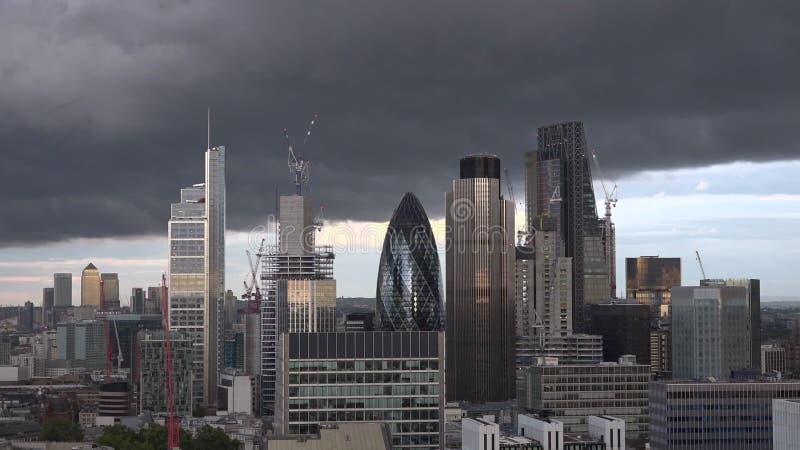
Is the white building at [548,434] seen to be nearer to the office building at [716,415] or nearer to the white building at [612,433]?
the white building at [612,433]

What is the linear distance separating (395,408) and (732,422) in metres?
53.6

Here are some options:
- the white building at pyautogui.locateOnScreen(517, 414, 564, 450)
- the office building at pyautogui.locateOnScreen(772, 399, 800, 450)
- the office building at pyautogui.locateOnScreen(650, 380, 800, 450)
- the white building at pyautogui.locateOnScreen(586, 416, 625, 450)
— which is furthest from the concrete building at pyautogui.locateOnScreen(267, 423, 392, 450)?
the office building at pyautogui.locateOnScreen(650, 380, 800, 450)

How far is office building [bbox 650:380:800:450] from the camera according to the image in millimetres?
174000

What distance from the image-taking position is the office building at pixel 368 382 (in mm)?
148250

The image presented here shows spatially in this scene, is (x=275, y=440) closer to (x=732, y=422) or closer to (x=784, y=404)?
(x=784, y=404)

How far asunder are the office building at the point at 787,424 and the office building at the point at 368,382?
1525 inches

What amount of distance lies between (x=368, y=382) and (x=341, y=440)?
1057 inches

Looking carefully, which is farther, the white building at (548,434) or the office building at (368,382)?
the white building at (548,434)

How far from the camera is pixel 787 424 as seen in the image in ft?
419

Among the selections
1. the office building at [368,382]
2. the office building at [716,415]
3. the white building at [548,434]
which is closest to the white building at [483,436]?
the white building at [548,434]

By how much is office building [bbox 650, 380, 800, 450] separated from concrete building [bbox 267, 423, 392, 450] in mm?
60421

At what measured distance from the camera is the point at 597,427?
6801 inches

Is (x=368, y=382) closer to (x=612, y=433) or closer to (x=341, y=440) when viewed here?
(x=341, y=440)

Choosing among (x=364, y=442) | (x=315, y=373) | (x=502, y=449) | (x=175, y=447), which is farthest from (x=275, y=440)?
(x=175, y=447)
